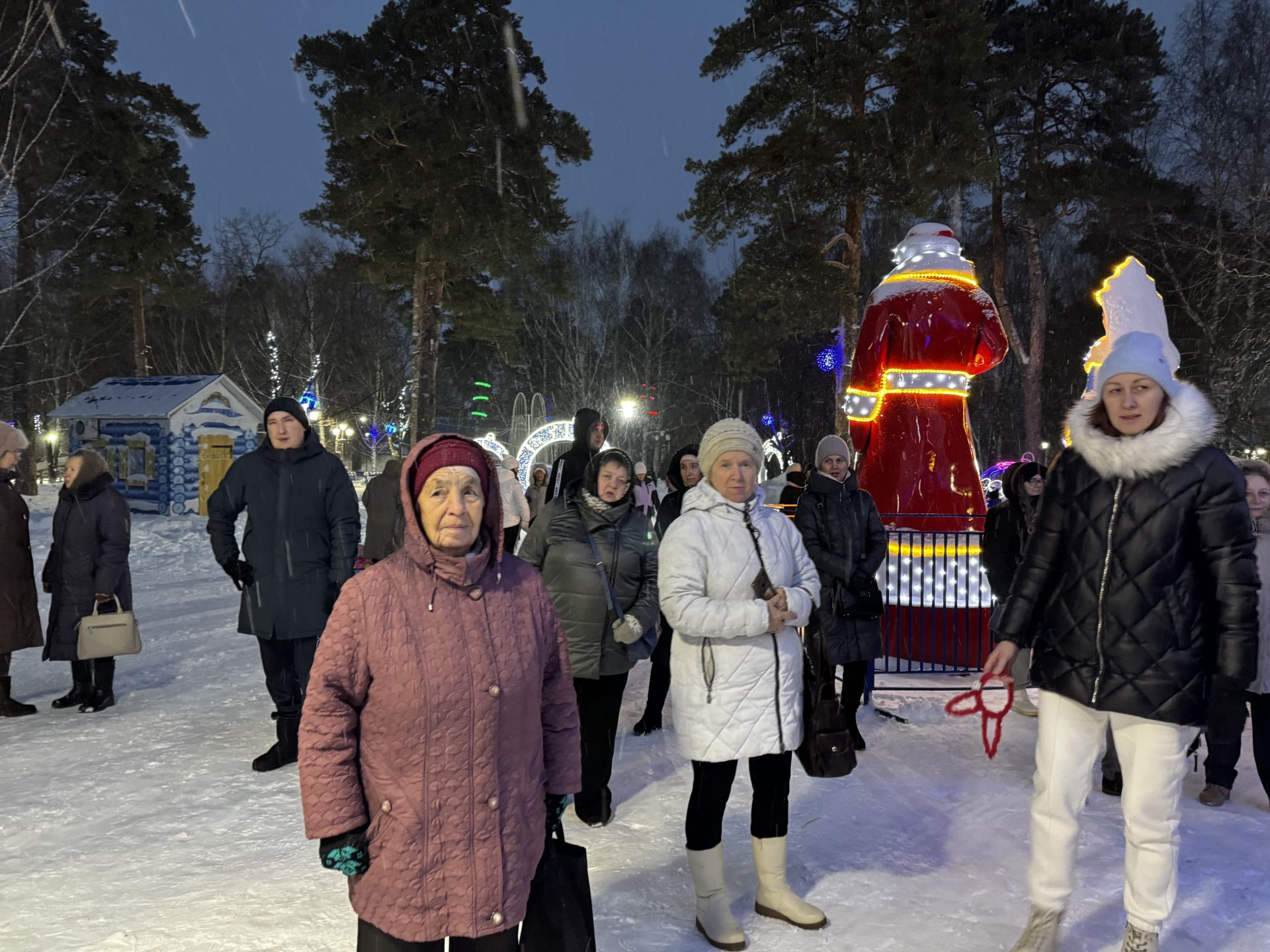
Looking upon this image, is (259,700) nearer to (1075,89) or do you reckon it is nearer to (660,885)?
(660,885)

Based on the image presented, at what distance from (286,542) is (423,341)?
16.3 metres

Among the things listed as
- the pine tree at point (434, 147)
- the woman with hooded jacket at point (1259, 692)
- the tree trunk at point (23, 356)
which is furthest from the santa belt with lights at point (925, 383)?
the tree trunk at point (23, 356)

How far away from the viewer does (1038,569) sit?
3.23 meters

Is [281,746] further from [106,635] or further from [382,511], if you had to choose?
[382,511]

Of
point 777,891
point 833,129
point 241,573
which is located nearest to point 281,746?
point 241,573

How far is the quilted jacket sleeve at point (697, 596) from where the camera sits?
10.8ft

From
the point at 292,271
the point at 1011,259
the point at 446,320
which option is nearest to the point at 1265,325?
the point at 446,320

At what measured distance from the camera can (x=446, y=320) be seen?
25.6m

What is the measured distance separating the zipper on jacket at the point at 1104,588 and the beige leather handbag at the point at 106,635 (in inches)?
247

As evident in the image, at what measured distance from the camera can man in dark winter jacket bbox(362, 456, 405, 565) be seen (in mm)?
8445

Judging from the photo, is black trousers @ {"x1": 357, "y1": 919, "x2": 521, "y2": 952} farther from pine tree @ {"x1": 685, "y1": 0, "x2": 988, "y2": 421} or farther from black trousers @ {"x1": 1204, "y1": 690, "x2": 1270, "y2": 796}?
pine tree @ {"x1": 685, "y1": 0, "x2": 988, "y2": 421}

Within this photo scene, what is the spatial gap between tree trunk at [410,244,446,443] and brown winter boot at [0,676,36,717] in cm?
1430

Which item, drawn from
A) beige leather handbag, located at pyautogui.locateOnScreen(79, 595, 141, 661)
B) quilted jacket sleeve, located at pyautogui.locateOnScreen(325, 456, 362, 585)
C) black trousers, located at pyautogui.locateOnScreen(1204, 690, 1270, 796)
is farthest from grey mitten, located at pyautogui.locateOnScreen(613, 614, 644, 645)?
beige leather handbag, located at pyautogui.locateOnScreen(79, 595, 141, 661)

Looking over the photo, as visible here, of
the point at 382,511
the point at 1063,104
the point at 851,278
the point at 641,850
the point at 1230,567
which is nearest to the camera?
the point at 1230,567
